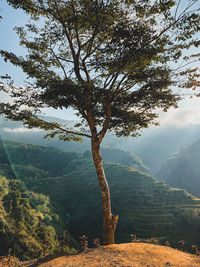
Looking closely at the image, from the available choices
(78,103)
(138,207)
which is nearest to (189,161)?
(138,207)

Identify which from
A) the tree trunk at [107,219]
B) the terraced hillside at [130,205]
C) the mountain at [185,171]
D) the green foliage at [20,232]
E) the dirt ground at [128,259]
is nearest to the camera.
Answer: the dirt ground at [128,259]

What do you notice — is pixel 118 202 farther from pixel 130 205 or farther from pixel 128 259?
pixel 128 259

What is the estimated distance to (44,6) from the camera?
504cm

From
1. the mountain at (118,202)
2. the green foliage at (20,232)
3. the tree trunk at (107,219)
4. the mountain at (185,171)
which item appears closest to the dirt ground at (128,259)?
the tree trunk at (107,219)

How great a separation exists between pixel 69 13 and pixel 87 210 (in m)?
86.2

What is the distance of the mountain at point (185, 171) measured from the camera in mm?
156712

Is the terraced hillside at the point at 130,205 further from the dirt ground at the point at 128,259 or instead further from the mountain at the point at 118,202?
the dirt ground at the point at 128,259

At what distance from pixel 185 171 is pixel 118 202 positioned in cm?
12456

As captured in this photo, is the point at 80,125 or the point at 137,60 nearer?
the point at 137,60

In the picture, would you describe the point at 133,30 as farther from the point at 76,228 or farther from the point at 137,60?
the point at 76,228

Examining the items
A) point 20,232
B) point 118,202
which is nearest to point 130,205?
point 118,202

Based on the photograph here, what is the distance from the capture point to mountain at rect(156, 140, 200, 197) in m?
157

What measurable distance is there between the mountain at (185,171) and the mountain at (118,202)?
82.0 metres

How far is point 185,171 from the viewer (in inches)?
6781
